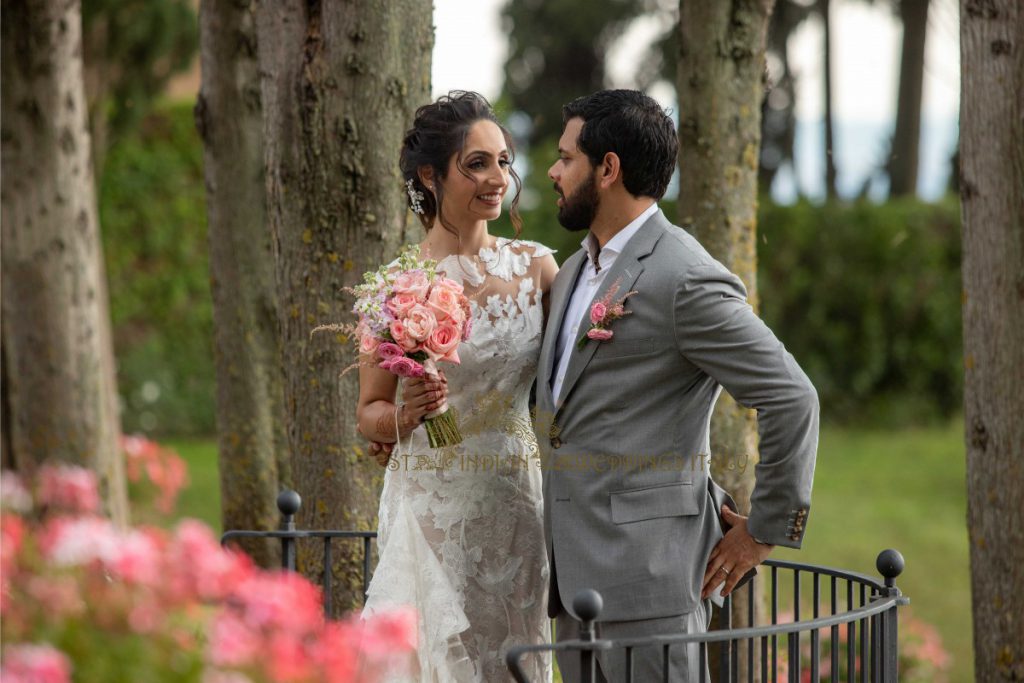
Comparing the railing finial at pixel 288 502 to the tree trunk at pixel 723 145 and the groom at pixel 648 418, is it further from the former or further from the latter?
the tree trunk at pixel 723 145

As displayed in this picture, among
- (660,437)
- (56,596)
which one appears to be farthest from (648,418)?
(56,596)

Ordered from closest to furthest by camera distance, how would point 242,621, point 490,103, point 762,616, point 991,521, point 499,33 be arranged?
point 242,621, point 490,103, point 991,521, point 762,616, point 499,33

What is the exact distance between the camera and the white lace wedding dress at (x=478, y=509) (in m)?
3.59

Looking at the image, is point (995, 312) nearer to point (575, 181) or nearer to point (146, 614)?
point (575, 181)

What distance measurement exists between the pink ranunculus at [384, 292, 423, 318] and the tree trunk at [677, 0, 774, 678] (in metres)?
2.19

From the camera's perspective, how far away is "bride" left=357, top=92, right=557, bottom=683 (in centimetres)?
358

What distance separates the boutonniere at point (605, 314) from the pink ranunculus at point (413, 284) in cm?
44

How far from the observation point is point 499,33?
22969 millimetres

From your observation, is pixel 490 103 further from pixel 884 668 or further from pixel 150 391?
pixel 150 391

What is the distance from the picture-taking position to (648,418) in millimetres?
3186

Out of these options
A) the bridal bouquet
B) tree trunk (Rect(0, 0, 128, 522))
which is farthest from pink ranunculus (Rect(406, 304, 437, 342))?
tree trunk (Rect(0, 0, 128, 522))

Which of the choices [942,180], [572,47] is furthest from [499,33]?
[942,180]

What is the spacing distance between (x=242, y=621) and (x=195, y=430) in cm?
1234

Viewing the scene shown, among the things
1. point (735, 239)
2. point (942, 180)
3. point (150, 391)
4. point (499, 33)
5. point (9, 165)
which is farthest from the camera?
point (499, 33)
